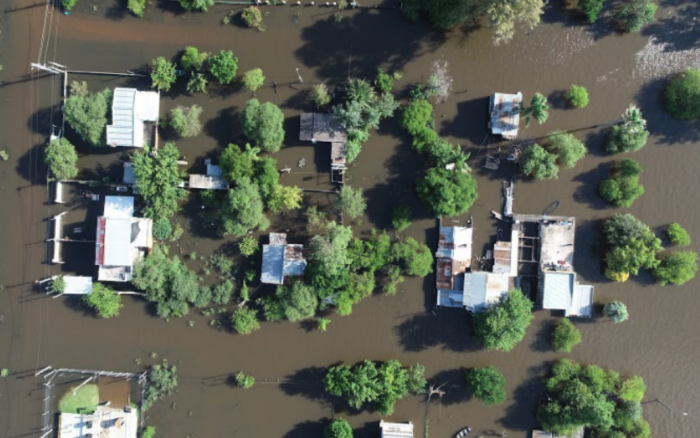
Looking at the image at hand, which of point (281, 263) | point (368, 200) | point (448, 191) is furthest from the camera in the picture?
point (368, 200)

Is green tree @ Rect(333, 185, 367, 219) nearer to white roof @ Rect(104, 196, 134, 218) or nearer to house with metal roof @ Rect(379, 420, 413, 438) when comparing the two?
white roof @ Rect(104, 196, 134, 218)

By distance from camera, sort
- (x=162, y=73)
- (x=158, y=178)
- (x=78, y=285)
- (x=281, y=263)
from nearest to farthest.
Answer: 1. (x=158, y=178)
2. (x=162, y=73)
3. (x=281, y=263)
4. (x=78, y=285)

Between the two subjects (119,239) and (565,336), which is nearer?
(119,239)

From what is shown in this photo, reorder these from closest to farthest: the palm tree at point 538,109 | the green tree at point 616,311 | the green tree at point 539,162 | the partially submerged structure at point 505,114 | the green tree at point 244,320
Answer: the palm tree at point 538,109
the green tree at point 539,162
the green tree at point 616,311
the partially submerged structure at point 505,114
the green tree at point 244,320

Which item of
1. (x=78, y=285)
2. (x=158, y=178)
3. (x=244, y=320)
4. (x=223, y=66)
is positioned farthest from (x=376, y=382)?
(x=223, y=66)

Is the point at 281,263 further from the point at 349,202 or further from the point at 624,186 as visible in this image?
the point at 624,186

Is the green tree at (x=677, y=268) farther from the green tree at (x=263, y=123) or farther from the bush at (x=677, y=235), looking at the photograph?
the green tree at (x=263, y=123)

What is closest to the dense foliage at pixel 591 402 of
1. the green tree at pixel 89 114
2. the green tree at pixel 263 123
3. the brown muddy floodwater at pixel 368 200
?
the brown muddy floodwater at pixel 368 200

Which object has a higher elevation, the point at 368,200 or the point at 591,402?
the point at 368,200
